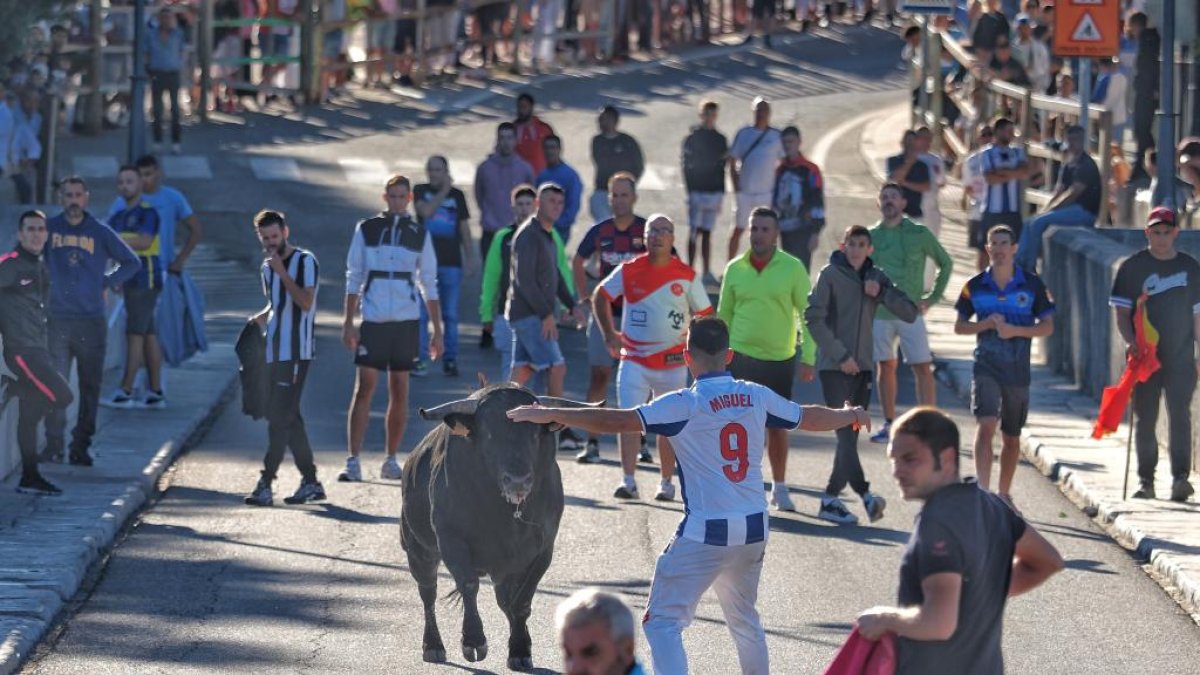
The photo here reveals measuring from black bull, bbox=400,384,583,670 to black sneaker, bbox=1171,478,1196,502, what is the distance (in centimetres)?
604

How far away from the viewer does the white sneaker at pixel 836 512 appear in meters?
15.0

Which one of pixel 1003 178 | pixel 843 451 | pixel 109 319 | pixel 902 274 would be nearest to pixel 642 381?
pixel 843 451

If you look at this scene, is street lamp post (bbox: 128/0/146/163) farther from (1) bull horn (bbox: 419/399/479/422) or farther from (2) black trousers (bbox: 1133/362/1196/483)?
(1) bull horn (bbox: 419/399/479/422)

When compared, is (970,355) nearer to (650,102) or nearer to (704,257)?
(704,257)

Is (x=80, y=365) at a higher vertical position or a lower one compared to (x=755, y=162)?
lower

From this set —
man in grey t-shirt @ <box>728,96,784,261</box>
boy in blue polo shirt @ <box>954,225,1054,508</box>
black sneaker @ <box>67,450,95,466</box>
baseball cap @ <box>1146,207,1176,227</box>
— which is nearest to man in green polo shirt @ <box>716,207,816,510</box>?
boy in blue polo shirt @ <box>954,225,1054,508</box>

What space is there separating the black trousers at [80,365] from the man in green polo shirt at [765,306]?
466cm

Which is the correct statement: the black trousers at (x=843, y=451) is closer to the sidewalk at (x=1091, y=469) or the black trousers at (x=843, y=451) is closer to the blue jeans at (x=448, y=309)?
the sidewalk at (x=1091, y=469)

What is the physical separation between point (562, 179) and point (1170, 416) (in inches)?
326

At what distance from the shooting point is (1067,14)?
2125 centimetres

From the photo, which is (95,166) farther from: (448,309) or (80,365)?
(80,365)

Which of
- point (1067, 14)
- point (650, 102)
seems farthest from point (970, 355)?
point (650, 102)

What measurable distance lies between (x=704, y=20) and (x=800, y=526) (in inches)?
1169

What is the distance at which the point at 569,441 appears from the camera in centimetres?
1777
